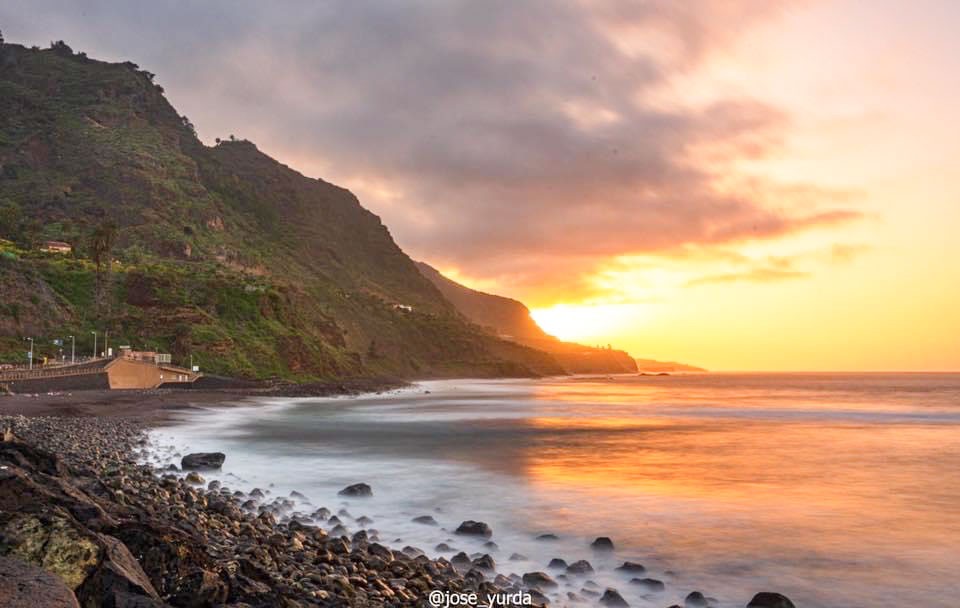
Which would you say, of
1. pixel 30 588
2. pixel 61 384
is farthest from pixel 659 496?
pixel 61 384

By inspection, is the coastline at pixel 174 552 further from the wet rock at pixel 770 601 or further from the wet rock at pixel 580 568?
the wet rock at pixel 770 601

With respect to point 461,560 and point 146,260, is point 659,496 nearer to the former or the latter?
point 461,560

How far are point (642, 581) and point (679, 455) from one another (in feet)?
66.1

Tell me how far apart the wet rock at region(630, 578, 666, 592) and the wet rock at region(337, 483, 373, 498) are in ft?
30.7

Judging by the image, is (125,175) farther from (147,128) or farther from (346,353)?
(346,353)

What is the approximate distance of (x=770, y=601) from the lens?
9781mm

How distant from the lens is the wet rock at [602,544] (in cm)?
A: 1317

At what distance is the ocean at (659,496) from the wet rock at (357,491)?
0.89ft

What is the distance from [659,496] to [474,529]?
25.6 feet

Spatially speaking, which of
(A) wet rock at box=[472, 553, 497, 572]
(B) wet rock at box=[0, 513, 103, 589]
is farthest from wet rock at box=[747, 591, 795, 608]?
(B) wet rock at box=[0, 513, 103, 589]

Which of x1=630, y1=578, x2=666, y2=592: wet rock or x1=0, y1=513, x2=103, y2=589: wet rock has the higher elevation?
x1=0, y1=513, x2=103, y2=589: wet rock

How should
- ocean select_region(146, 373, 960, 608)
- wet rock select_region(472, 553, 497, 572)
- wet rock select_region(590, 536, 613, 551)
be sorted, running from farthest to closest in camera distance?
wet rock select_region(590, 536, 613, 551) < ocean select_region(146, 373, 960, 608) < wet rock select_region(472, 553, 497, 572)

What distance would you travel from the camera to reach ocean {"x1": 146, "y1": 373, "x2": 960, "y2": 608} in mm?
11891

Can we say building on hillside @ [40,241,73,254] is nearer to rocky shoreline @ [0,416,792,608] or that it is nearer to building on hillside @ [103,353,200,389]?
building on hillside @ [103,353,200,389]
